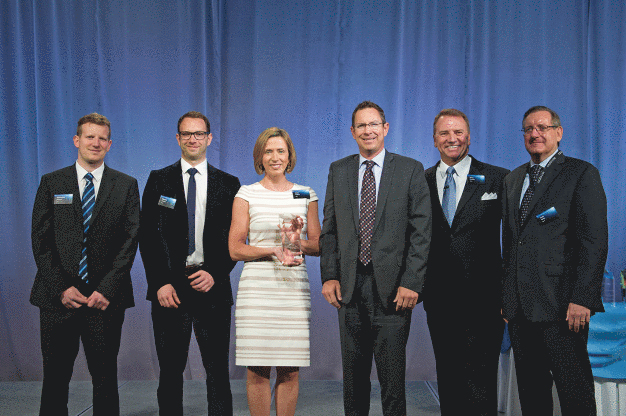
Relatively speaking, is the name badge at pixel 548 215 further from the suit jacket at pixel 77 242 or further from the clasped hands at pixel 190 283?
the suit jacket at pixel 77 242

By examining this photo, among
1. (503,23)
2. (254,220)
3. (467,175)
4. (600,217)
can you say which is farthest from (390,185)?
(503,23)

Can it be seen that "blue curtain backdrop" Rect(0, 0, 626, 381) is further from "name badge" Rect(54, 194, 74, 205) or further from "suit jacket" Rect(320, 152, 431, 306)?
"suit jacket" Rect(320, 152, 431, 306)

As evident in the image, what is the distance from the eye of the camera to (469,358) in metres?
2.58

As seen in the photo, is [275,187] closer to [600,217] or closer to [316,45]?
[600,217]

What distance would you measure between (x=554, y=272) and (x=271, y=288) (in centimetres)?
135

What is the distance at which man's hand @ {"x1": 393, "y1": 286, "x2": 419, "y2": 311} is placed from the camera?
2.30 metres

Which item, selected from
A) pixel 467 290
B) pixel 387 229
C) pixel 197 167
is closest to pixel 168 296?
pixel 197 167

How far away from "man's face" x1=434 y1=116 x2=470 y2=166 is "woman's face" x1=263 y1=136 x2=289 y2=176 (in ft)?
2.83

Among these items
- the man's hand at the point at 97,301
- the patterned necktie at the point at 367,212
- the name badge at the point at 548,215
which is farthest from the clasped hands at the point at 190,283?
the name badge at the point at 548,215

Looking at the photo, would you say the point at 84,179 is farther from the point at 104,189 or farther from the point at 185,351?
the point at 185,351

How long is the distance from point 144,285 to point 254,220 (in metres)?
2.25

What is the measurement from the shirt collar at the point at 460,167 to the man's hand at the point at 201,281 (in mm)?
1372

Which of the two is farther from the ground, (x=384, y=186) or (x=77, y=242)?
(x=384, y=186)

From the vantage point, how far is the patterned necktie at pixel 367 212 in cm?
239
